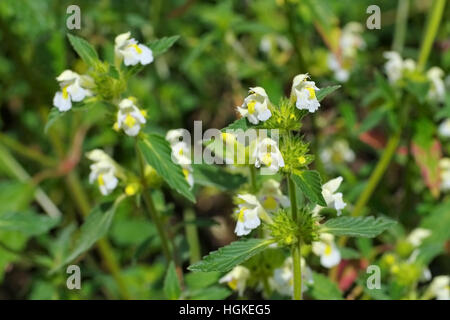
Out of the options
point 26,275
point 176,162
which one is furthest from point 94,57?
point 26,275

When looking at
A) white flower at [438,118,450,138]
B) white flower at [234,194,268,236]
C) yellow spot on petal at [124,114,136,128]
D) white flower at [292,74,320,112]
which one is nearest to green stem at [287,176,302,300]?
white flower at [234,194,268,236]

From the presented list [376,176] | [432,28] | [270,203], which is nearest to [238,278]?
[270,203]

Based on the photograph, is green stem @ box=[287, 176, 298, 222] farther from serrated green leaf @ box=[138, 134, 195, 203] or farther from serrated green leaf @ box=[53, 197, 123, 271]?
serrated green leaf @ box=[53, 197, 123, 271]

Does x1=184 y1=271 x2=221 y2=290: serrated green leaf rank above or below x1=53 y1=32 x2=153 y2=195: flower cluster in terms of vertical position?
below

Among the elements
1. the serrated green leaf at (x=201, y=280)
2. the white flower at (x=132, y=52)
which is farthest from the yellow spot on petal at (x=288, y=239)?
the white flower at (x=132, y=52)

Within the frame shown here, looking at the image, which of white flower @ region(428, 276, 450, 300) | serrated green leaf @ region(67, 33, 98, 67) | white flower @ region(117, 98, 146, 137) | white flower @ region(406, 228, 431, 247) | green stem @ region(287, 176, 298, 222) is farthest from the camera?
white flower @ region(406, 228, 431, 247)
